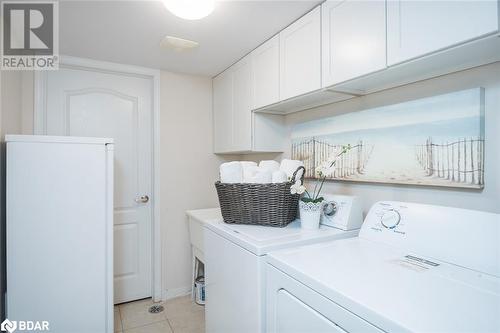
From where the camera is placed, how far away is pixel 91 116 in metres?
2.43

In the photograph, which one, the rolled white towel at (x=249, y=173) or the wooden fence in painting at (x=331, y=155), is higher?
the wooden fence in painting at (x=331, y=155)

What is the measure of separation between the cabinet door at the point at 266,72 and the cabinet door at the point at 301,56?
0.19ft

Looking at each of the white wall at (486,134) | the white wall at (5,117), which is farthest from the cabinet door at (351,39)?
the white wall at (5,117)

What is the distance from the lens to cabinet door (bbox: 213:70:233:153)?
254 centimetres

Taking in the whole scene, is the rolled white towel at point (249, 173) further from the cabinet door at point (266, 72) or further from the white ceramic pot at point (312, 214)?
the cabinet door at point (266, 72)

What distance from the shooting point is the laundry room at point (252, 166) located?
3.30 ft

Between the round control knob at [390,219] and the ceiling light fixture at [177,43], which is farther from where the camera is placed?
the ceiling light fixture at [177,43]

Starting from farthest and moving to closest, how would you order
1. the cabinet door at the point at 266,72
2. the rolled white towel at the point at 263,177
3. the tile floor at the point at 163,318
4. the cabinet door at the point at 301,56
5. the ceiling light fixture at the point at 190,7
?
the tile floor at the point at 163,318 < the cabinet door at the point at 266,72 < the rolled white towel at the point at 263,177 < the cabinet door at the point at 301,56 < the ceiling light fixture at the point at 190,7

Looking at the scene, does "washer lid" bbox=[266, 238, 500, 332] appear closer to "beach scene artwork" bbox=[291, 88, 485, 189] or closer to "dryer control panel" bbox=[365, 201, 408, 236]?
"dryer control panel" bbox=[365, 201, 408, 236]

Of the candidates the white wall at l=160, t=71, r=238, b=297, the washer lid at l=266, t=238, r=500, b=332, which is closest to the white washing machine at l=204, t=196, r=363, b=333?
the washer lid at l=266, t=238, r=500, b=332

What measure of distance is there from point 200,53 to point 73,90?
1.21 m

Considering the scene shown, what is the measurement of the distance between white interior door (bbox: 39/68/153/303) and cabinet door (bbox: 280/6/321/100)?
4.96 feet

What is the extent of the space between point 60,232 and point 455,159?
7.46 ft

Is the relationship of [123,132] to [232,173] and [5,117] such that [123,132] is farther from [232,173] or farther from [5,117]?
[232,173]
